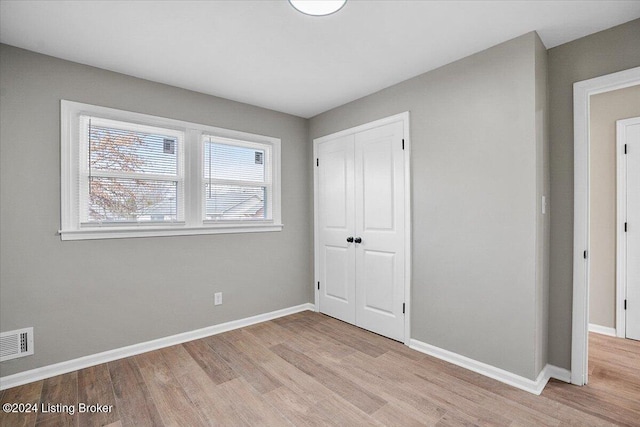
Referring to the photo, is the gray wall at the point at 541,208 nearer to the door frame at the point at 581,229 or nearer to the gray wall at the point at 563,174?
the gray wall at the point at 563,174

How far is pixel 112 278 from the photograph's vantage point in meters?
2.68

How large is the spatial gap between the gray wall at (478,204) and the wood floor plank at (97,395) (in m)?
2.38

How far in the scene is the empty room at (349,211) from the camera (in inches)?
79.5

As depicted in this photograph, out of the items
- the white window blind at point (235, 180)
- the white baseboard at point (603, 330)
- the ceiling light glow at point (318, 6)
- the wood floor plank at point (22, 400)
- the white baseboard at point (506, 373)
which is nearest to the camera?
the ceiling light glow at point (318, 6)

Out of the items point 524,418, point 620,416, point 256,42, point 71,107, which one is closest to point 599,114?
point 620,416

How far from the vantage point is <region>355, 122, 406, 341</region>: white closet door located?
119 inches

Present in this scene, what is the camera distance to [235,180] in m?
3.45

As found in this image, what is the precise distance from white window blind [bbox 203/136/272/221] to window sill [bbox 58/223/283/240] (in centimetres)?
10

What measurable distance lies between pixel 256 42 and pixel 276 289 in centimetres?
263

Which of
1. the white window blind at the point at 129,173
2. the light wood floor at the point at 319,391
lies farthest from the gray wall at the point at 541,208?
the white window blind at the point at 129,173

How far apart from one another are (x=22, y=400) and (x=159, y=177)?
186cm

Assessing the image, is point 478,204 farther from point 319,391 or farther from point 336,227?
Answer: point 319,391

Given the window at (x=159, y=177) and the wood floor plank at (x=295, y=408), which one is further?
the window at (x=159, y=177)

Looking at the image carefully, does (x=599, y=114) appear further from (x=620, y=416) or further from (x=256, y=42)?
(x=256, y=42)
